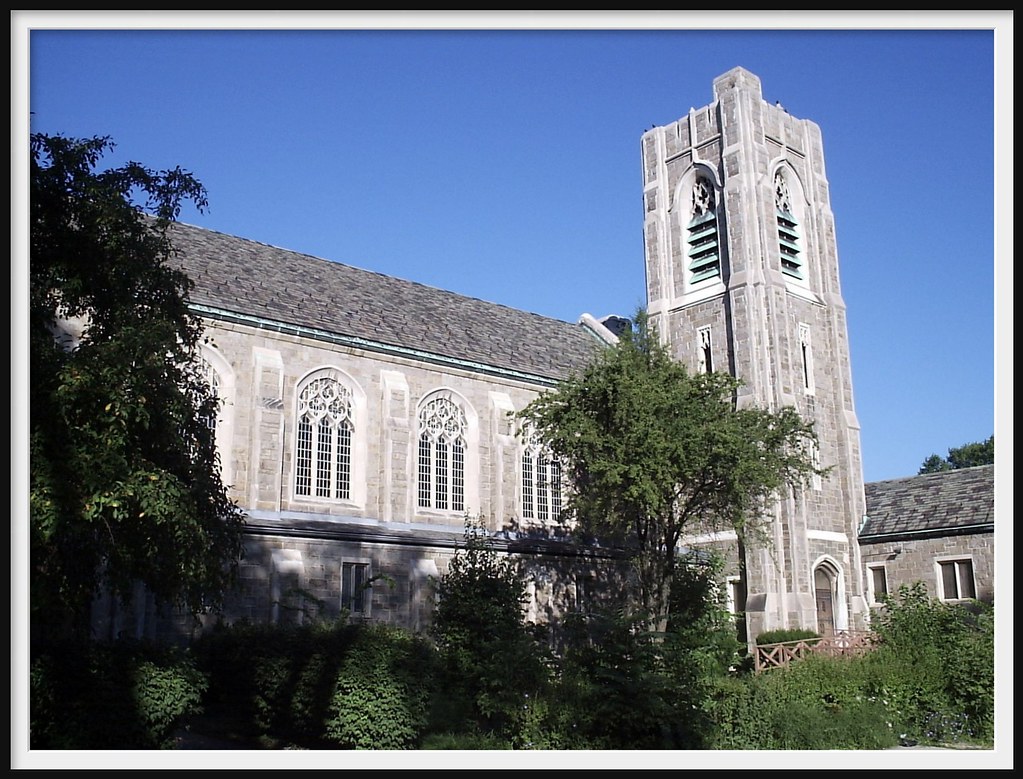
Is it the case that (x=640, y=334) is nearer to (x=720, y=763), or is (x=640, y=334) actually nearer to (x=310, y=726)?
(x=310, y=726)

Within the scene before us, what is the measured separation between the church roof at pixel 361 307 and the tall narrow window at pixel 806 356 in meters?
7.79

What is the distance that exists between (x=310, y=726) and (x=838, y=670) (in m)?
9.82

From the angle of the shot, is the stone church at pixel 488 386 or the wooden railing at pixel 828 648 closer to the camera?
the wooden railing at pixel 828 648

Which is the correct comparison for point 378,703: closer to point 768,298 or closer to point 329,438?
point 329,438

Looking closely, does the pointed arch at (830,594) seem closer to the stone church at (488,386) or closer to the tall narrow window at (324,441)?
the stone church at (488,386)

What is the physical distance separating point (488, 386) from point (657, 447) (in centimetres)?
855

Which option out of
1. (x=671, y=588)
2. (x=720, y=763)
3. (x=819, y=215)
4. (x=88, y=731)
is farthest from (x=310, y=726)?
(x=819, y=215)

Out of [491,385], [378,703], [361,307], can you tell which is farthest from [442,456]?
[378,703]

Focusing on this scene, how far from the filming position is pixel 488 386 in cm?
3228

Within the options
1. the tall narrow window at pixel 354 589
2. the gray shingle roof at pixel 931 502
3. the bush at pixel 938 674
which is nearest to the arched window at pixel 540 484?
the tall narrow window at pixel 354 589

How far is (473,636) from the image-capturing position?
21125 mm

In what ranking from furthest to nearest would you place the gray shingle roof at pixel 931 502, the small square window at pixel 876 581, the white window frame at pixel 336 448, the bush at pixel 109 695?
the small square window at pixel 876 581 < the gray shingle roof at pixel 931 502 < the white window frame at pixel 336 448 < the bush at pixel 109 695

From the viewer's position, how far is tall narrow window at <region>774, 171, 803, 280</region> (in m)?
39.0

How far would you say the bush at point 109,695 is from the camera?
12727 millimetres
